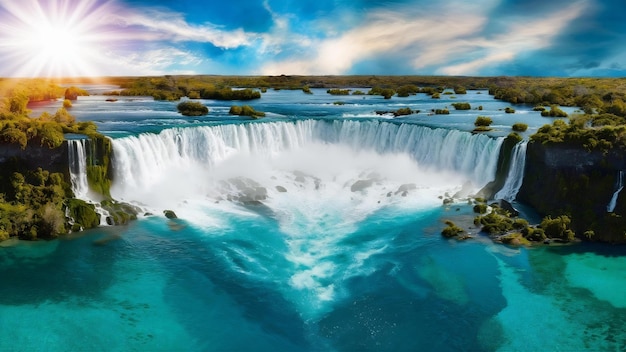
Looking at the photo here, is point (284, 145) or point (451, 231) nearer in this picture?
point (451, 231)

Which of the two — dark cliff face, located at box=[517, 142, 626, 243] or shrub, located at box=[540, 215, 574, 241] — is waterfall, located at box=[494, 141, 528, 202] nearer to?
dark cliff face, located at box=[517, 142, 626, 243]

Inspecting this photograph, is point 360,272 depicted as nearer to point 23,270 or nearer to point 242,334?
point 242,334

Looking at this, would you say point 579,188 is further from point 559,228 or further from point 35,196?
point 35,196

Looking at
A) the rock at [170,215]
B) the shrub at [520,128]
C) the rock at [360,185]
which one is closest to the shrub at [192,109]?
the rock at [360,185]

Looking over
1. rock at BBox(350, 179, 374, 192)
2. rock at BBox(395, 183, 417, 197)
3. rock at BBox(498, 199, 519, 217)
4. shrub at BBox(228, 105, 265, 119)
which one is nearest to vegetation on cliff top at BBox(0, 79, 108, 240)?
rock at BBox(350, 179, 374, 192)

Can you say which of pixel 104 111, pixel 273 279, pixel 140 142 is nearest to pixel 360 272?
pixel 273 279

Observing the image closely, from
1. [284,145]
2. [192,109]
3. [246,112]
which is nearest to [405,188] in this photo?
[284,145]
